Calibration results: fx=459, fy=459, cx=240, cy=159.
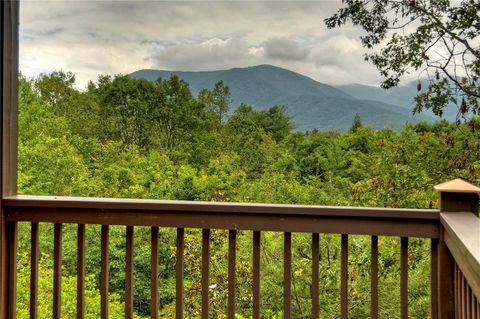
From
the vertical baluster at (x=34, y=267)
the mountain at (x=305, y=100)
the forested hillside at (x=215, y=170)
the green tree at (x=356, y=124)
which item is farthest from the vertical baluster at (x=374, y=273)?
the green tree at (x=356, y=124)

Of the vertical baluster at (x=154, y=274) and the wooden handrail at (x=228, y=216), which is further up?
the wooden handrail at (x=228, y=216)

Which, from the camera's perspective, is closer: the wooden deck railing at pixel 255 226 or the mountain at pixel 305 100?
the wooden deck railing at pixel 255 226

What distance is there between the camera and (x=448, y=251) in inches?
62.3

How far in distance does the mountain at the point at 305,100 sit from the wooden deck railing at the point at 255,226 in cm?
514

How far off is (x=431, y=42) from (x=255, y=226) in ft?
14.5

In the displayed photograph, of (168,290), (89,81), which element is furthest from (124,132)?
(168,290)

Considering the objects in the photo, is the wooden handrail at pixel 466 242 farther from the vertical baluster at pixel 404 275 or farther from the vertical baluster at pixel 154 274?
the vertical baluster at pixel 154 274

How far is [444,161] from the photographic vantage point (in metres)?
5.82

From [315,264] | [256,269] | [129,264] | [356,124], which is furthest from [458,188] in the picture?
[356,124]

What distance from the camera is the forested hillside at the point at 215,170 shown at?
20.5ft

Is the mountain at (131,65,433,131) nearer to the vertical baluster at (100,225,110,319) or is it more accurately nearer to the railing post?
the railing post

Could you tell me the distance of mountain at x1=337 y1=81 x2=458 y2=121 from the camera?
17.3ft

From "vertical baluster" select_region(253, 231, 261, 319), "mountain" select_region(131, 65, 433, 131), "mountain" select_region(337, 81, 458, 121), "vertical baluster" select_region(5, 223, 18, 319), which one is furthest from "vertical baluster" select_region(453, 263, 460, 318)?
"mountain" select_region(131, 65, 433, 131)

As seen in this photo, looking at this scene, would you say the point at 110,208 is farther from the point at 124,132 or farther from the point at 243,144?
the point at 124,132
